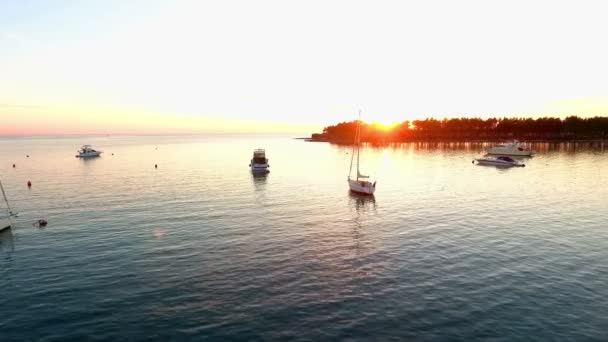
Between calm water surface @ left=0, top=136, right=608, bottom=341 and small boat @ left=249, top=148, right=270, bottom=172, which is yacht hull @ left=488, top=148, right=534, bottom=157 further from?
small boat @ left=249, top=148, right=270, bottom=172

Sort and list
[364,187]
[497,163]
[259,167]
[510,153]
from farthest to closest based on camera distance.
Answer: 1. [510,153]
2. [497,163]
3. [259,167]
4. [364,187]

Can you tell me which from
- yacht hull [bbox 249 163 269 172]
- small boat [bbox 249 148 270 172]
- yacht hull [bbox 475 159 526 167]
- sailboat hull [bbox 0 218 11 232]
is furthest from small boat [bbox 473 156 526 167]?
sailboat hull [bbox 0 218 11 232]

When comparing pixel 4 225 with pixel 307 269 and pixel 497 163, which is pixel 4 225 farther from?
pixel 497 163

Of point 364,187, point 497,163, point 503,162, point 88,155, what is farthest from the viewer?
point 88,155

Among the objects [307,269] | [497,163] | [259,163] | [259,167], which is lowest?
[307,269]

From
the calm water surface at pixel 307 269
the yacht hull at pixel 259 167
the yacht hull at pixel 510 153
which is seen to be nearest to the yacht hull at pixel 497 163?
the yacht hull at pixel 510 153

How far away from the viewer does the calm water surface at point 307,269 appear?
25.0m

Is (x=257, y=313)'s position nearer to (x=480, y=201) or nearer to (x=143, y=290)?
(x=143, y=290)

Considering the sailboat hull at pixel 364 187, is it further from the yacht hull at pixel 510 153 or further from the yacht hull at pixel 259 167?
the yacht hull at pixel 510 153

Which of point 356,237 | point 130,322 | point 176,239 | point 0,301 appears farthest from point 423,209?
point 0,301

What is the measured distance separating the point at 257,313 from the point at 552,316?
65.7ft

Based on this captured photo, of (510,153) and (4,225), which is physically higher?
(510,153)

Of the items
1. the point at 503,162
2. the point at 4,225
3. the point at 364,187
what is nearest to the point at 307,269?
the point at 4,225

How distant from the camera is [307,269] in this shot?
3469 centimetres
